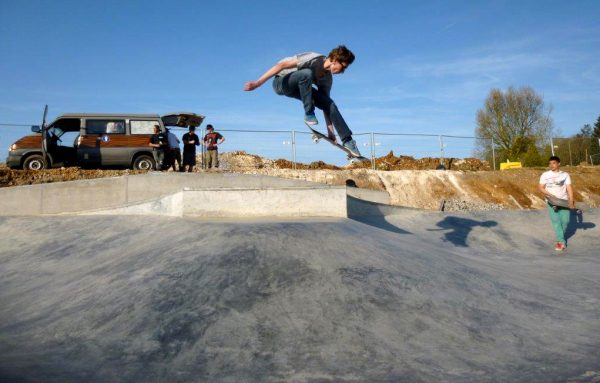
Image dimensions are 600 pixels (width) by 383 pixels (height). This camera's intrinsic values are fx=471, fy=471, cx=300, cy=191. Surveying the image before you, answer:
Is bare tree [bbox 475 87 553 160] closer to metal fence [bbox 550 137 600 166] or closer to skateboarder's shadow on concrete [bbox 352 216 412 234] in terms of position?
metal fence [bbox 550 137 600 166]

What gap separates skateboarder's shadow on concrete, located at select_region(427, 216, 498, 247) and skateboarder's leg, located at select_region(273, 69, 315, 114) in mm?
5205

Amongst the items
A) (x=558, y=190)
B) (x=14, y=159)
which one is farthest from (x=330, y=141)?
(x=14, y=159)

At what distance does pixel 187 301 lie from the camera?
3.81 m

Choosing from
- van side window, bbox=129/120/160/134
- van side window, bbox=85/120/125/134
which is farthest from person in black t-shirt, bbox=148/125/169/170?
van side window, bbox=85/120/125/134

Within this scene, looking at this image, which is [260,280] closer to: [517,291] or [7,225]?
[517,291]

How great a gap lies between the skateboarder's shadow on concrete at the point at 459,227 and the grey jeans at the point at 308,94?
15.1 feet

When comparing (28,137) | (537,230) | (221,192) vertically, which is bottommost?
(537,230)

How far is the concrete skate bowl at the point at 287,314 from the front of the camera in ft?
9.68

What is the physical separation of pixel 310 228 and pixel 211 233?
1.27 metres

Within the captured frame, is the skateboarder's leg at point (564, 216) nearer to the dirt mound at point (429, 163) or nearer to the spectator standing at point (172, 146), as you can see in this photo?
the spectator standing at point (172, 146)

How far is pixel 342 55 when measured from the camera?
5504 millimetres

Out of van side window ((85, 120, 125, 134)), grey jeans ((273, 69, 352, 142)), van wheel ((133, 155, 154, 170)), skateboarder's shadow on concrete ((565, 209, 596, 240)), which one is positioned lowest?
skateboarder's shadow on concrete ((565, 209, 596, 240))

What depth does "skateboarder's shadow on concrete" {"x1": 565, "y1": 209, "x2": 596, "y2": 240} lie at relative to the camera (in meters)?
10.6

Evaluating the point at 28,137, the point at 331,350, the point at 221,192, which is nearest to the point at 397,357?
the point at 331,350
